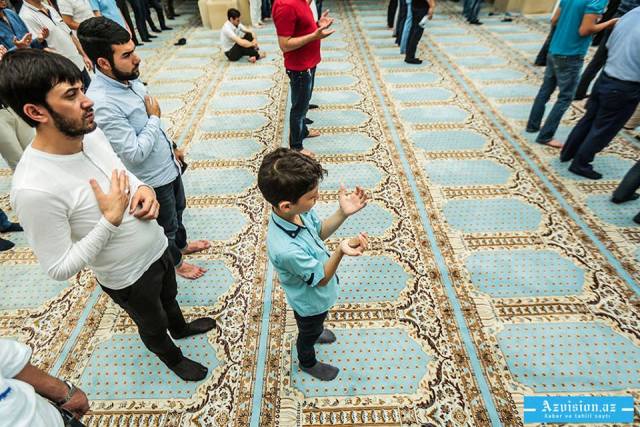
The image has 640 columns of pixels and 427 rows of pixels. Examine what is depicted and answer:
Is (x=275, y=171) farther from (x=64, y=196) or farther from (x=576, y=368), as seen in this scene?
(x=576, y=368)

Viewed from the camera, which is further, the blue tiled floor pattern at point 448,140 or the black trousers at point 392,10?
the black trousers at point 392,10

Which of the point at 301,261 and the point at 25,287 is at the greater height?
the point at 301,261

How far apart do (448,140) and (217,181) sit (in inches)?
93.9

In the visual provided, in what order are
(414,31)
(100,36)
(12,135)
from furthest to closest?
(414,31) → (12,135) → (100,36)

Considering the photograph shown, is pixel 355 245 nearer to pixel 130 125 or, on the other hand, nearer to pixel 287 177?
pixel 287 177

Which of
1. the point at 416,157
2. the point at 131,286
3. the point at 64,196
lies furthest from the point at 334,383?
the point at 416,157

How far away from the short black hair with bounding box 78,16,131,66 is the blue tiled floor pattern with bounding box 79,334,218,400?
4.85 feet

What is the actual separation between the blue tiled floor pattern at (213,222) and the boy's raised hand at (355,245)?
1656 mm

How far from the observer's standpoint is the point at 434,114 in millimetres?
4238

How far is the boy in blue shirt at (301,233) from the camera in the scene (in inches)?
48.4

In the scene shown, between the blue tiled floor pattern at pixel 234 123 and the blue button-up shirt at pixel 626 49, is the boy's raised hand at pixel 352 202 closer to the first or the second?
the blue button-up shirt at pixel 626 49

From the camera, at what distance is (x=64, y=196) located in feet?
3.63

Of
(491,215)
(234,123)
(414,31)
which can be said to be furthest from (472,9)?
(491,215)

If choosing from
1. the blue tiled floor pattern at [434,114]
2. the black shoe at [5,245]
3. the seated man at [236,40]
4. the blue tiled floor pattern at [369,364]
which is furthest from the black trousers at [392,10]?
the black shoe at [5,245]
